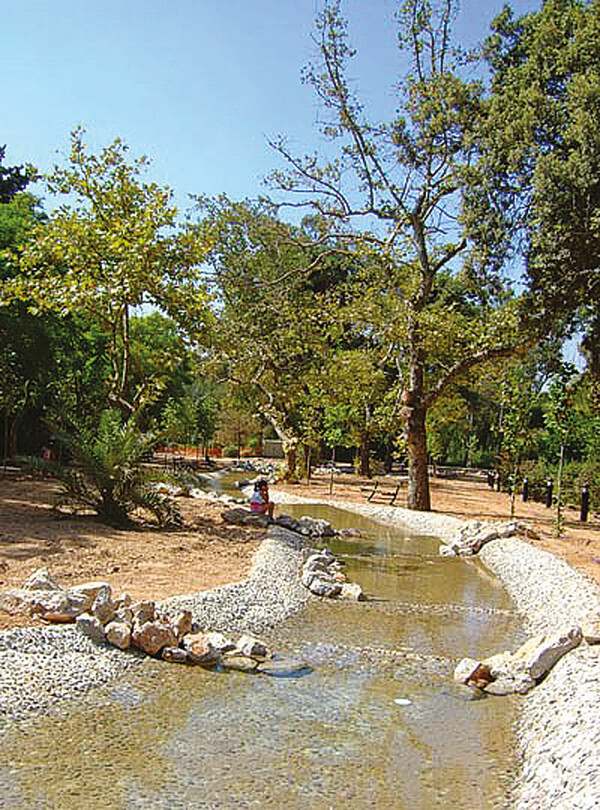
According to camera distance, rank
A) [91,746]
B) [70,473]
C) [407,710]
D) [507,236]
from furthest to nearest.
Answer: [507,236] → [70,473] → [407,710] → [91,746]

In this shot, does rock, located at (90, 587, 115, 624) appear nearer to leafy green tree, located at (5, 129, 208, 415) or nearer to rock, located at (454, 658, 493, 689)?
rock, located at (454, 658, 493, 689)

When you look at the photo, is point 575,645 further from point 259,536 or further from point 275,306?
point 275,306

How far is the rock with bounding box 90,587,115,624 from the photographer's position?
6660mm

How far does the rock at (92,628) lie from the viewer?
6.50 meters

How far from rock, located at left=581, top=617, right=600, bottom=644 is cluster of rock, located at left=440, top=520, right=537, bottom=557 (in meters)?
6.20

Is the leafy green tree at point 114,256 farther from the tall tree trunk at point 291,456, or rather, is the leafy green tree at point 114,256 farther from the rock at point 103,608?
the tall tree trunk at point 291,456

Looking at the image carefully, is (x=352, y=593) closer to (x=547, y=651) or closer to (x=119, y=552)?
(x=119, y=552)

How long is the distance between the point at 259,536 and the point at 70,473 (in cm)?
335

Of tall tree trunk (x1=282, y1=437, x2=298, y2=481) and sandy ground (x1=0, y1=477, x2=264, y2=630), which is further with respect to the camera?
tall tree trunk (x1=282, y1=437, x2=298, y2=481)

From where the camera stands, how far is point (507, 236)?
591 inches

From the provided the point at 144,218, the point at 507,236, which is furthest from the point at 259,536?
the point at 507,236

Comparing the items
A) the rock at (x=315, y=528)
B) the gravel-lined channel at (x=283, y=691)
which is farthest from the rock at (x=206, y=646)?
the rock at (x=315, y=528)

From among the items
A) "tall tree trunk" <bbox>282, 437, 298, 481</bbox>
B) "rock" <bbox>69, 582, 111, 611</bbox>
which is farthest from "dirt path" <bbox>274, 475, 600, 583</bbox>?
"rock" <bbox>69, 582, 111, 611</bbox>

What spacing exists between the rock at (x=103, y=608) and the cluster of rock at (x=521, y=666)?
2997 mm
